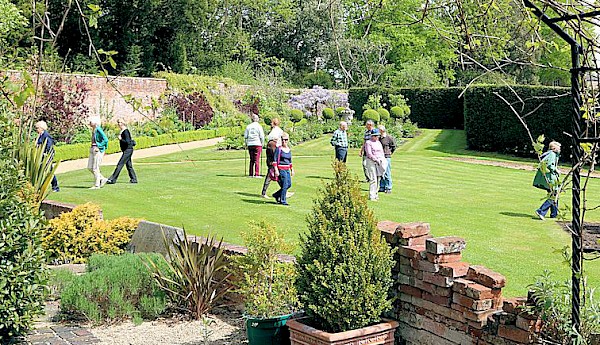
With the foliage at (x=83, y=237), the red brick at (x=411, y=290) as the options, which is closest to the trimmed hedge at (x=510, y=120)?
the foliage at (x=83, y=237)

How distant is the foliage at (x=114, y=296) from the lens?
25.7ft

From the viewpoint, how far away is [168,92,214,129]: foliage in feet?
117

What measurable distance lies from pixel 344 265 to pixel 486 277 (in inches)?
43.9

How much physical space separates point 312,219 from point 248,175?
517 inches

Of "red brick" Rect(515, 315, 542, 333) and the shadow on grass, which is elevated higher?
"red brick" Rect(515, 315, 542, 333)

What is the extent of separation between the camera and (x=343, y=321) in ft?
18.9

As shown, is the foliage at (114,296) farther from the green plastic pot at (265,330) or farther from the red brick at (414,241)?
the red brick at (414,241)

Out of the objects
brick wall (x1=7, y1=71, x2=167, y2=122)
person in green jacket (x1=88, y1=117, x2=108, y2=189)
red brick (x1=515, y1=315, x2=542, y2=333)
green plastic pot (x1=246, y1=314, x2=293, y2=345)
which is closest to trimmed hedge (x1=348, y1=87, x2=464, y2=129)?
brick wall (x1=7, y1=71, x2=167, y2=122)

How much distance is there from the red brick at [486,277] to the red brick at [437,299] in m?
0.28

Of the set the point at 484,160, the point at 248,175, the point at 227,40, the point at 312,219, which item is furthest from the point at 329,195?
the point at 227,40

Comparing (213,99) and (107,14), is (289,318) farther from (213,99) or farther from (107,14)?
(107,14)

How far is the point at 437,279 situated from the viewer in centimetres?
581

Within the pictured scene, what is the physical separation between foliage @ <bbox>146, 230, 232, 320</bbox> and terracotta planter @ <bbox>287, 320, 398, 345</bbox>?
2.00 meters

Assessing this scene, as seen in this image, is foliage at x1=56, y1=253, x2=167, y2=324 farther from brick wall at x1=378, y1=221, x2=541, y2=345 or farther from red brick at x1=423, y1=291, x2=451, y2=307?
red brick at x1=423, y1=291, x2=451, y2=307
